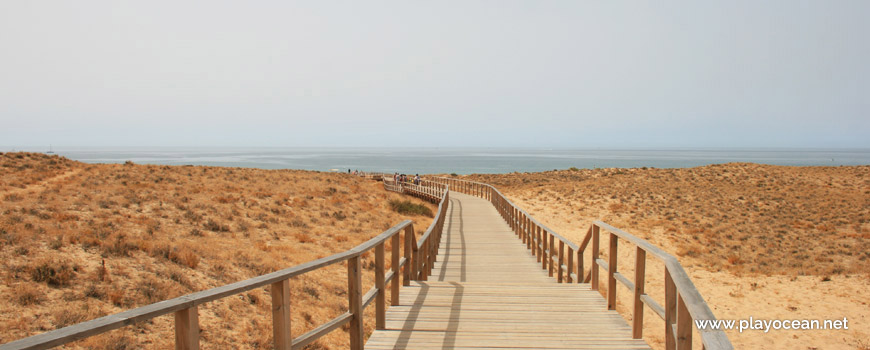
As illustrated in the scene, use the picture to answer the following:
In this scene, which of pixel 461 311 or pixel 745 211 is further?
pixel 745 211

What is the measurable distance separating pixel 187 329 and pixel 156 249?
9.49 metres

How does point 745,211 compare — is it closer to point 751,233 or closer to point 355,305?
point 751,233

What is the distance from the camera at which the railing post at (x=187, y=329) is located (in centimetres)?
203

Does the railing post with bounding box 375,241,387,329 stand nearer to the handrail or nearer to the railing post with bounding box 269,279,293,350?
the railing post with bounding box 269,279,293,350

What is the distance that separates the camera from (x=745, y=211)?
81.0ft

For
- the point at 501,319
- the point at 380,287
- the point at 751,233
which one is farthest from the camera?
the point at 751,233

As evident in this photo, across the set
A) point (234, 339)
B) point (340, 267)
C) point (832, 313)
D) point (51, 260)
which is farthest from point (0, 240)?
point (832, 313)

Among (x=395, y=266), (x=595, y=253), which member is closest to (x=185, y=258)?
(x=395, y=266)

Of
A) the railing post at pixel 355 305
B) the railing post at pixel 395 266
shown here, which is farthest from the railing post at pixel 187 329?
the railing post at pixel 395 266

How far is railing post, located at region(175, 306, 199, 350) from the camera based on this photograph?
6.64 feet

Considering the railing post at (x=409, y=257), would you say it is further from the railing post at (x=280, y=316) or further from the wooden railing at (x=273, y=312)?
the railing post at (x=280, y=316)

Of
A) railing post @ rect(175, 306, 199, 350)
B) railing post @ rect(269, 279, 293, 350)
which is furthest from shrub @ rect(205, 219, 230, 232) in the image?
railing post @ rect(175, 306, 199, 350)

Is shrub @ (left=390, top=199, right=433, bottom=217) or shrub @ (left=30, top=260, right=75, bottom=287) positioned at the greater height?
shrub @ (left=30, top=260, right=75, bottom=287)

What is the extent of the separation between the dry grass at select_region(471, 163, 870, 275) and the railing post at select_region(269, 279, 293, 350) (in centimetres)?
1591
